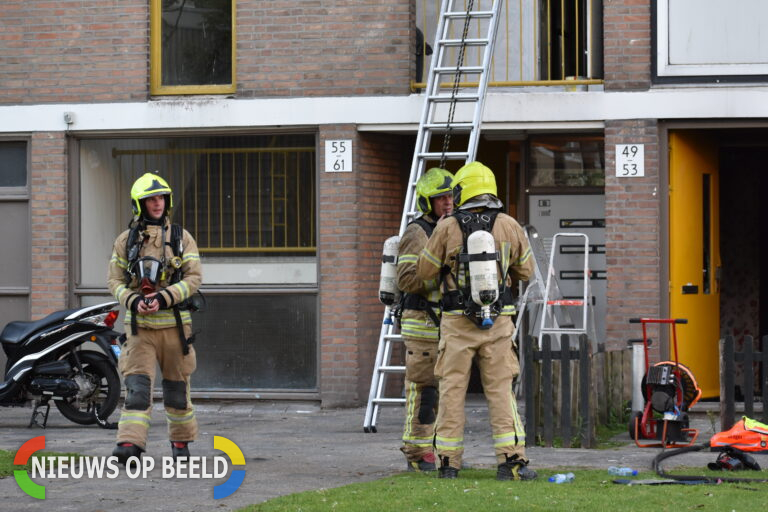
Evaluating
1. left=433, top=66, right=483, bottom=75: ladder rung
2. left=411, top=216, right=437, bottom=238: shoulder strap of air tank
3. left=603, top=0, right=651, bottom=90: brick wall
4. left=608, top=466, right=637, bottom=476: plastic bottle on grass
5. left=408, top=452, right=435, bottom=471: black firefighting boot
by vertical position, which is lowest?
Result: left=608, top=466, right=637, bottom=476: plastic bottle on grass

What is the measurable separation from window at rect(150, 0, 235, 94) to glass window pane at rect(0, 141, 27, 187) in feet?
5.20

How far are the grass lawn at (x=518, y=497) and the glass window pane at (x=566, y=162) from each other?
19.0 feet

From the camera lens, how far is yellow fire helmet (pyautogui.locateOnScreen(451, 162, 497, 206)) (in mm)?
8711

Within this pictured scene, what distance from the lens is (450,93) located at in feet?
44.2

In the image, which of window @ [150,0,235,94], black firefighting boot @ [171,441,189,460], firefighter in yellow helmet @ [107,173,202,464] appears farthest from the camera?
window @ [150,0,235,94]

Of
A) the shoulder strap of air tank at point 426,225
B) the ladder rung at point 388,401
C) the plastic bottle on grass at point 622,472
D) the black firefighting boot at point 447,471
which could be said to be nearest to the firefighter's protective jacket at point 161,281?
the shoulder strap of air tank at point 426,225

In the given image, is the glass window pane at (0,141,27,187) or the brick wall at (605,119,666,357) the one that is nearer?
the brick wall at (605,119,666,357)

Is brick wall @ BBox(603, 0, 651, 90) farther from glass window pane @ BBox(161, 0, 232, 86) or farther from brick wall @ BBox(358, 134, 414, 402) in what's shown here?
glass window pane @ BBox(161, 0, 232, 86)

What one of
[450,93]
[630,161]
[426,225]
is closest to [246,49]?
[450,93]

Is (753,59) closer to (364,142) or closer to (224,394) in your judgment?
(364,142)

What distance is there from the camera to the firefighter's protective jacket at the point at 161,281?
369 inches

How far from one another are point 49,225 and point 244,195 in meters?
2.01

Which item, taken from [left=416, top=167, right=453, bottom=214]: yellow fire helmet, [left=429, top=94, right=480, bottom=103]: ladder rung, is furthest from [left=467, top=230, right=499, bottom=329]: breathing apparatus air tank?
[left=429, top=94, right=480, bottom=103]: ladder rung

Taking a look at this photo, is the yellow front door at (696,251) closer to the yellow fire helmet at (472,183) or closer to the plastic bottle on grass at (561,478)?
the plastic bottle on grass at (561,478)
